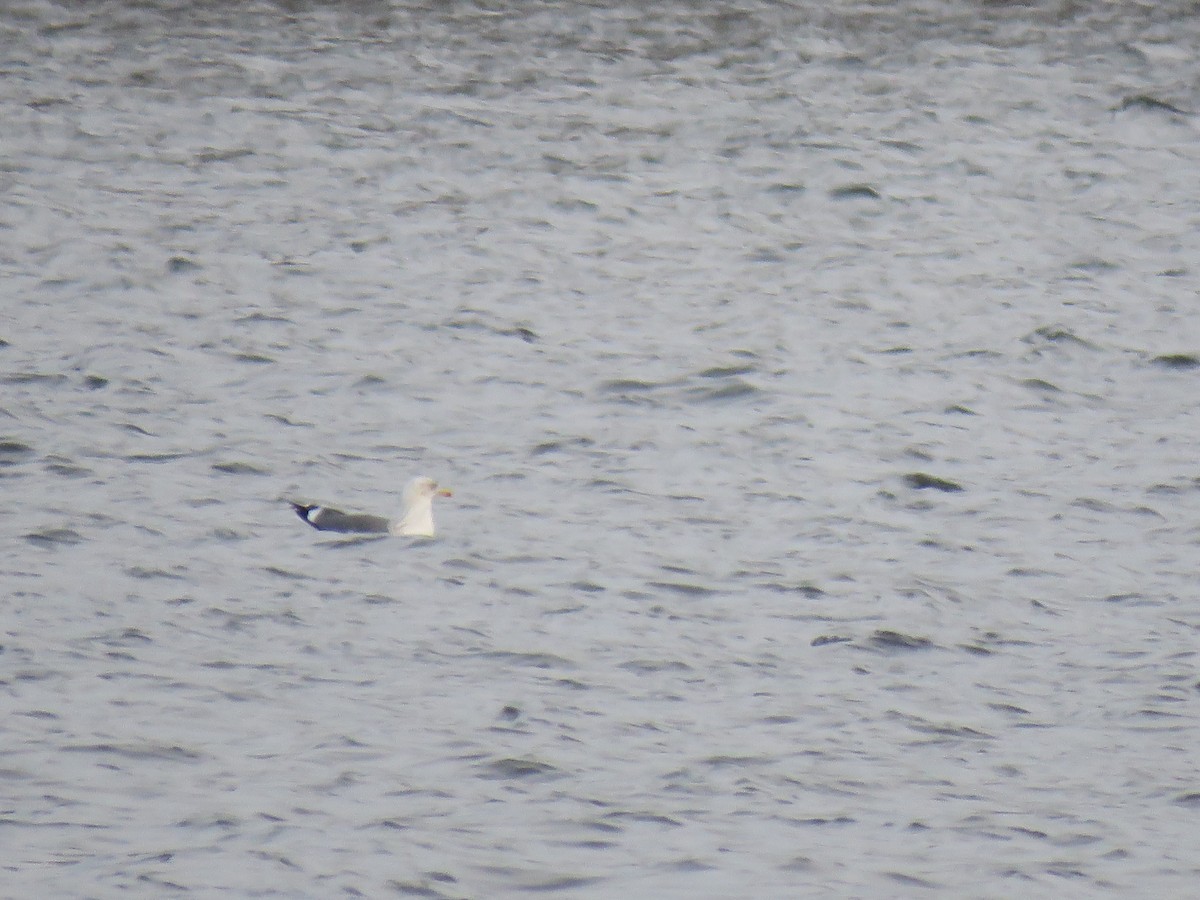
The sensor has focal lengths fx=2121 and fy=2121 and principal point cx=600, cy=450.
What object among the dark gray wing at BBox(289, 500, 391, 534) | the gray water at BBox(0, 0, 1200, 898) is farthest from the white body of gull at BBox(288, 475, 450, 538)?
the gray water at BBox(0, 0, 1200, 898)

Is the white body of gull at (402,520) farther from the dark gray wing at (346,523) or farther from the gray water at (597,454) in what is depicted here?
the gray water at (597,454)

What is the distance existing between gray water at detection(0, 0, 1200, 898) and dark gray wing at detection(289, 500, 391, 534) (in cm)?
9

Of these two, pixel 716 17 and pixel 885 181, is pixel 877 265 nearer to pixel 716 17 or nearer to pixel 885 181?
pixel 885 181

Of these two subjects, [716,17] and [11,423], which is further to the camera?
[716,17]

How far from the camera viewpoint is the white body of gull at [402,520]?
10.5 metres

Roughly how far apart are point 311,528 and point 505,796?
3.29 metres

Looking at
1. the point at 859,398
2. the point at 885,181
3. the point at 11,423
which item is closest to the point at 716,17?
the point at 885,181

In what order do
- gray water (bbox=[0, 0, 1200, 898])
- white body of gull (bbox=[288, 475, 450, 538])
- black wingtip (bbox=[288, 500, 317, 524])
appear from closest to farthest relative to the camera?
gray water (bbox=[0, 0, 1200, 898]), white body of gull (bbox=[288, 475, 450, 538]), black wingtip (bbox=[288, 500, 317, 524])

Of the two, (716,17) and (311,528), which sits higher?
(716,17)

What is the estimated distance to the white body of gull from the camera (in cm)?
1055

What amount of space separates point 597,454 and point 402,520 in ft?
5.91

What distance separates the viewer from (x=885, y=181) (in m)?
18.1

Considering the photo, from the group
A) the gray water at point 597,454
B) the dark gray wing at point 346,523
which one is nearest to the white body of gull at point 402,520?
the dark gray wing at point 346,523

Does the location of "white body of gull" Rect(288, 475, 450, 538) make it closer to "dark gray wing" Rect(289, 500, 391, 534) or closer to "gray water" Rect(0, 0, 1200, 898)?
"dark gray wing" Rect(289, 500, 391, 534)
